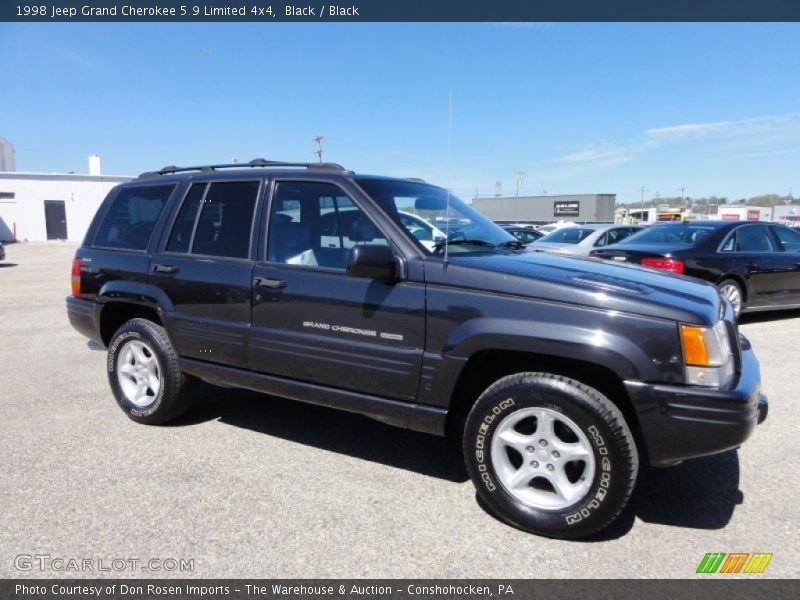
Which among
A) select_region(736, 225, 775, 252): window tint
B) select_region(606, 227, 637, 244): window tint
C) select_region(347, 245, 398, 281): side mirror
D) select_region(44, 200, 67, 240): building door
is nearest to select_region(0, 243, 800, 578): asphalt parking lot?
select_region(347, 245, 398, 281): side mirror

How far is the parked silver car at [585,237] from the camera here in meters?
11.3

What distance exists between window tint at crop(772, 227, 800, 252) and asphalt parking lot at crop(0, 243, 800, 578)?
4719 mm

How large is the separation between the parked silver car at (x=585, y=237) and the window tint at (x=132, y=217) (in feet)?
27.0

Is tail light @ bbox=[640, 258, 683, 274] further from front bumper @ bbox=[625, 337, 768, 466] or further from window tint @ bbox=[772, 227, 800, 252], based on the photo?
front bumper @ bbox=[625, 337, 768, 466]

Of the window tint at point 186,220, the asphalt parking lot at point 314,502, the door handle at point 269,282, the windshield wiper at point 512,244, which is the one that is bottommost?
the asphalt parking lot at point 314,502

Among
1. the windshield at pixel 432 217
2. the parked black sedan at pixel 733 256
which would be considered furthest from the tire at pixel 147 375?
the parked black sedan at pixel 733 256

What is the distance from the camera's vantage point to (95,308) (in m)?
4.52

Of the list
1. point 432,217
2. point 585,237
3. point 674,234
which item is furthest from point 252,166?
point 585,237

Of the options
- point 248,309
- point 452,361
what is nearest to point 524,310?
point 452,361

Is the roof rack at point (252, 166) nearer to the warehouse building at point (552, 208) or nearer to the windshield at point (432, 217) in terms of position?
the windshield at point (432, 217)

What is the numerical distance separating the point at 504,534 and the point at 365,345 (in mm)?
1232

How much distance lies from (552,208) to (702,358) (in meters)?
63.2

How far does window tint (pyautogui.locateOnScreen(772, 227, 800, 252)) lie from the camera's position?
842 cm
